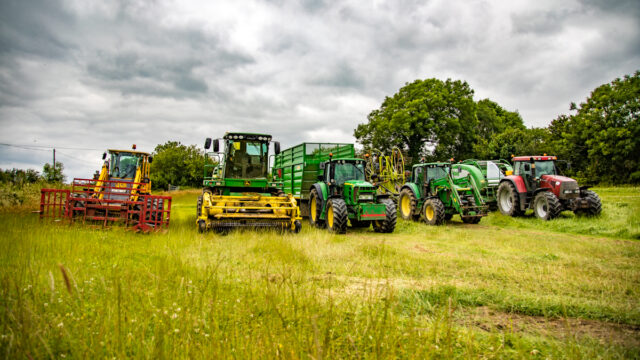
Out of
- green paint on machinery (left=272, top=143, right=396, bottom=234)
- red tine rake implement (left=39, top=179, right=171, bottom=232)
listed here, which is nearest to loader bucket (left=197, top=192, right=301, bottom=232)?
red tine rake implement (left=39, top=179, right=171, bottom=232)

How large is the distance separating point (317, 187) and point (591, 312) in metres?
8.91

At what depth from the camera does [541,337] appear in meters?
3.25

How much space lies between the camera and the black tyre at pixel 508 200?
14.0 meters

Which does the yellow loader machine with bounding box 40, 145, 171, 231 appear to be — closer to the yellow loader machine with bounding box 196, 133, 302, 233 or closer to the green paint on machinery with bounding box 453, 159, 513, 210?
the yellow loader machine with bounding box 196, 133, 302, 233

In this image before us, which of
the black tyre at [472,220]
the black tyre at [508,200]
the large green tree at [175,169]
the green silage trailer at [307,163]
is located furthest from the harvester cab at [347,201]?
the large green tree at [175,169]

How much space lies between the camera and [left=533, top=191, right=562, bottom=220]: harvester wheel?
12578 millimetres

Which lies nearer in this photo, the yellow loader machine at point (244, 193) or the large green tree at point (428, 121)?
the yellow loader machine at point (244, 193)

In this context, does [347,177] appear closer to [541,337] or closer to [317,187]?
[317,187]

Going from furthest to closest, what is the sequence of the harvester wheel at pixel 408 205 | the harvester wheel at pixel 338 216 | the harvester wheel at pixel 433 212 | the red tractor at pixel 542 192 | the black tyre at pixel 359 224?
the harvester wheel at pixel 408 205 < the harvester wheel at pixel 433 212 < the red tractor at pixel 542 192 < the black tyre at pixel 359 224 < the harvester wheel at pixel 338 216

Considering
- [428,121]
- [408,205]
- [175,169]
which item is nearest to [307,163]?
[408,205]

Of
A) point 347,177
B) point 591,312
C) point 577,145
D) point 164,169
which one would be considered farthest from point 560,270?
point 164,169

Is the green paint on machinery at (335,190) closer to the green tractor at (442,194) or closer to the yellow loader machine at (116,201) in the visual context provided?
the green tractor at (442,194)

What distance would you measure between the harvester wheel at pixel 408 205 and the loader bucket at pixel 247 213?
5596 millimetres

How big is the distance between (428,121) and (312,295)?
111ft
